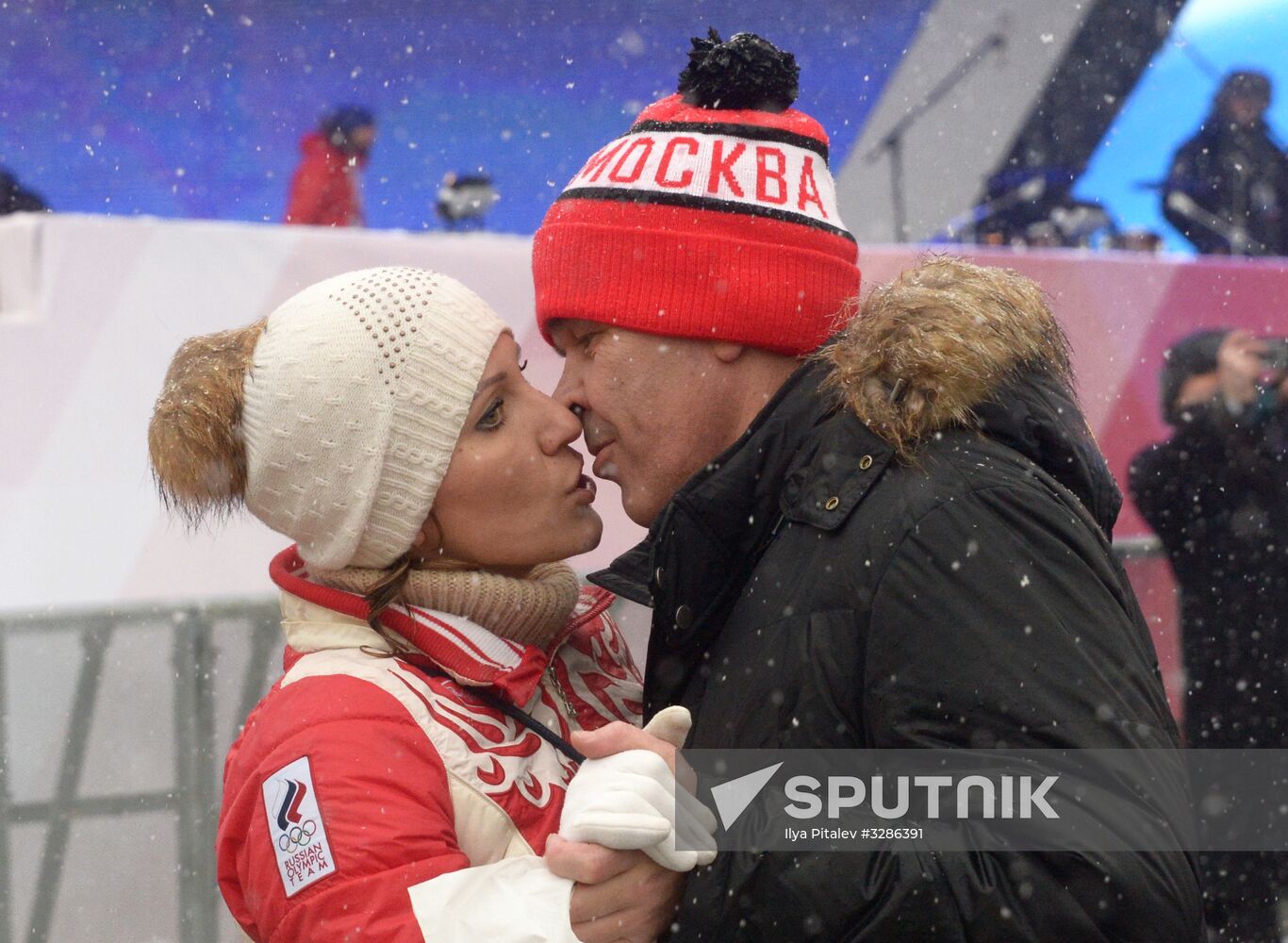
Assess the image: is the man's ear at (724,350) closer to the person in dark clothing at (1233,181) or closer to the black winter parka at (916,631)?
the black winter parka at (916,631)

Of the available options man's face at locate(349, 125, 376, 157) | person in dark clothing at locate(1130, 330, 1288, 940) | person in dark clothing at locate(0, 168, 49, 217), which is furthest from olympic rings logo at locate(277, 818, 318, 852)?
man's face at locate(349, 125, 376, 157)

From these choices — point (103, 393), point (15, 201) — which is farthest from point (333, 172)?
point (103, 393)

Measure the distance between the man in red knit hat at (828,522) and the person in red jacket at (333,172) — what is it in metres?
3.91

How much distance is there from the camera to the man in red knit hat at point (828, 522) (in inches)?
58.7

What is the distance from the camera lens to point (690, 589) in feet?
6.09

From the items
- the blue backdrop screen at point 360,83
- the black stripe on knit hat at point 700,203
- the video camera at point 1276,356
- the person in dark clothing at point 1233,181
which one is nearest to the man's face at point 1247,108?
the person in dark clothing at point 1233,181

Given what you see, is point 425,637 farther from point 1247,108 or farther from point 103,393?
point 1247,108

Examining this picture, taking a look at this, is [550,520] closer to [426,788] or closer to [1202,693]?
[426,788]

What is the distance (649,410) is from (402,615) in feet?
1.76

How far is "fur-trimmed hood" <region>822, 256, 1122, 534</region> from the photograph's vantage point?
167 centimetres

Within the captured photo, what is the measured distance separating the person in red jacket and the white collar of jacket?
4.09 metres

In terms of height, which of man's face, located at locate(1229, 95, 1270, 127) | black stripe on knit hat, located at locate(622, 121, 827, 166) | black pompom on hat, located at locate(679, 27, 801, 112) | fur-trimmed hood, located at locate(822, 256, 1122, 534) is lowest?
man's face, located at locate(1229, 95, 1270, 127)

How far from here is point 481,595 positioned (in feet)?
6.34

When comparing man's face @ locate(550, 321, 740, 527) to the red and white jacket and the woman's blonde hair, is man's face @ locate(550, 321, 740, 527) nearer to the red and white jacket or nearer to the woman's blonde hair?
the red and white jacket
